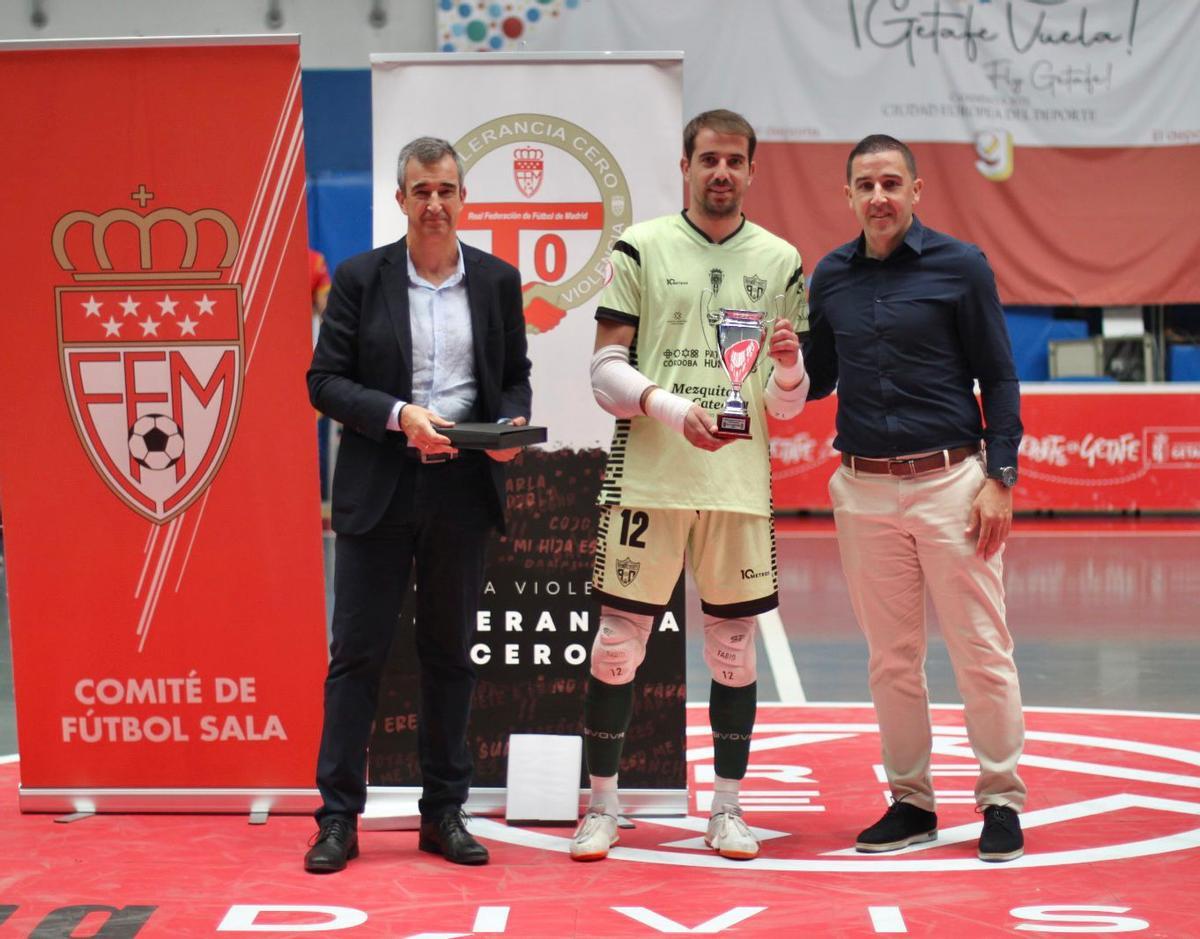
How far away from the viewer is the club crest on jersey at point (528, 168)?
4.17 meters

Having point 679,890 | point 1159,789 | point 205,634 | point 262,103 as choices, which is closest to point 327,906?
point 679,890

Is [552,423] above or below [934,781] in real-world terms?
above

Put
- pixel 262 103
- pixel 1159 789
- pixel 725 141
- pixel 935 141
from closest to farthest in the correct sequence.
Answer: pixel 725 141 → pixel 262 103 → pixel 1159 789 → pixel 935 141

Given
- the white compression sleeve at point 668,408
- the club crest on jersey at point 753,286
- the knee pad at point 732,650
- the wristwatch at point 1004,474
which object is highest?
the club crest on jersey at point 753,286

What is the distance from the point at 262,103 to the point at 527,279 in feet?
2.81

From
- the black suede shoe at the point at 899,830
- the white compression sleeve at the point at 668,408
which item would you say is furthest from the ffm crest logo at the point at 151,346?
the black suede shoe at the point at 899,830

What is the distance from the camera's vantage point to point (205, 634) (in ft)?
13.6

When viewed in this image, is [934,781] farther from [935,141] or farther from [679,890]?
[935,141]

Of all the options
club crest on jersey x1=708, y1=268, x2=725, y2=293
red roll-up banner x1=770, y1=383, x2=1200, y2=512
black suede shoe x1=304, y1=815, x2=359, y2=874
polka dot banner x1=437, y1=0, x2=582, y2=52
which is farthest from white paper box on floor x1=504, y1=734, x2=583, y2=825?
polka dot banner x1=437, y1=0, x2=582, y2=52

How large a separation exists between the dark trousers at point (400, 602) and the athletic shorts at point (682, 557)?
0.35 m

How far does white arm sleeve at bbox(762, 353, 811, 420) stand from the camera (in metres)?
3.64

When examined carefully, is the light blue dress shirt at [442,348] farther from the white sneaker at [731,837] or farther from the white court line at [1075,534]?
the white court line at [1075,534]

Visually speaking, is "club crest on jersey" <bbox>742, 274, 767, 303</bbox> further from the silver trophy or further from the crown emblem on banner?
the crown emblem on banner

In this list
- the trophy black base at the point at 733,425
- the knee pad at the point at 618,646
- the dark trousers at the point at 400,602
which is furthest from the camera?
the knee pad at the point at 618,646
